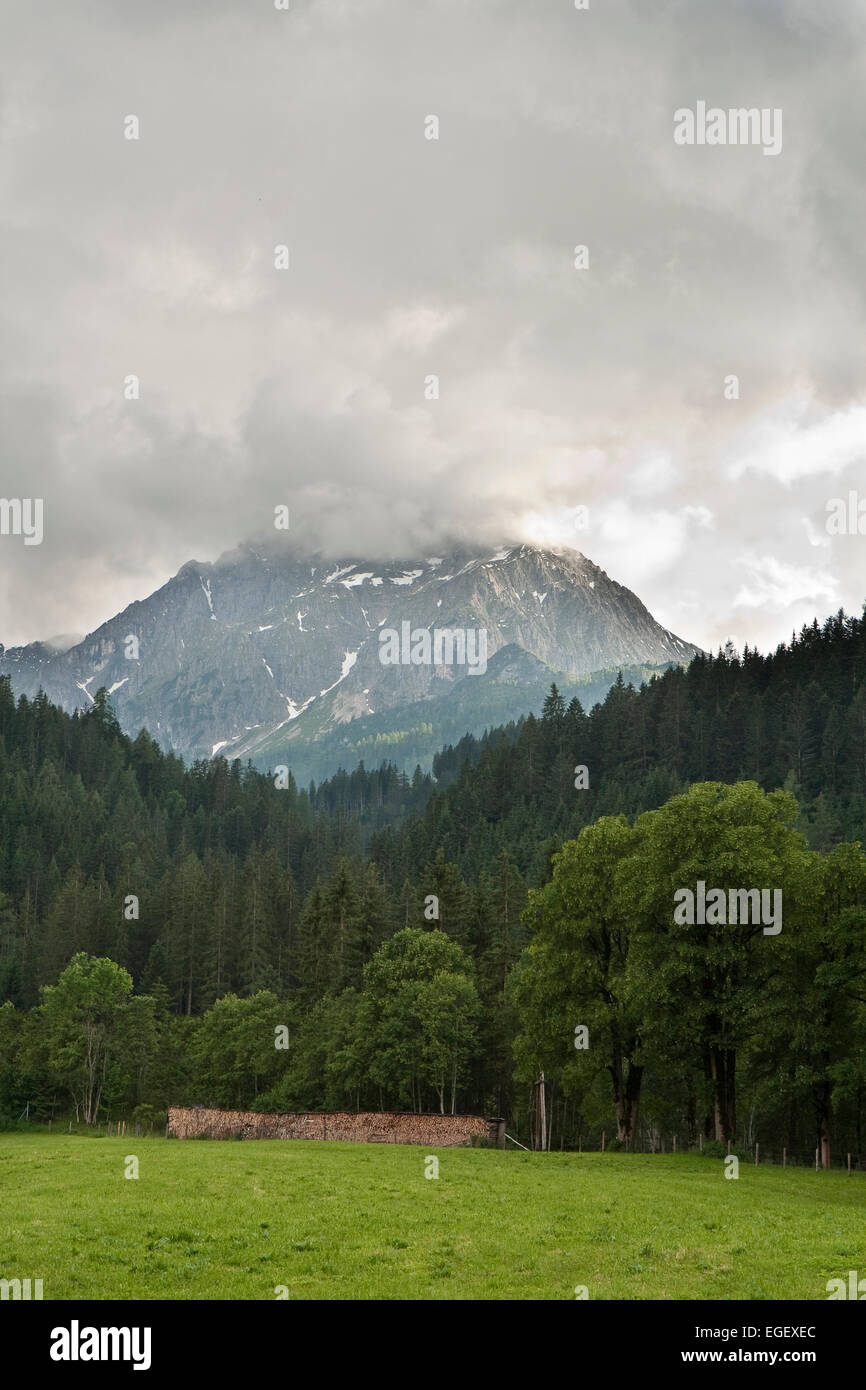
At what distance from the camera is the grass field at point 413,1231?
19.9 metres

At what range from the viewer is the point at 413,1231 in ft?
82.8

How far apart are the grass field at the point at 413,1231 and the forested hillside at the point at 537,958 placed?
36.5 feet

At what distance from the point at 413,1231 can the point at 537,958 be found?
35.6m

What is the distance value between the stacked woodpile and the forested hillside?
15.0ft

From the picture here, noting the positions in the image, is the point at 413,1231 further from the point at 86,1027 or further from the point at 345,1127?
the point at 86,1027

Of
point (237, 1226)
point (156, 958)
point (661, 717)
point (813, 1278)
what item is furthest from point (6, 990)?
point (813, 1278)

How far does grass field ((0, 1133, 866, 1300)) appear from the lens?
19.9 meters

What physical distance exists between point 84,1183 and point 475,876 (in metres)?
124

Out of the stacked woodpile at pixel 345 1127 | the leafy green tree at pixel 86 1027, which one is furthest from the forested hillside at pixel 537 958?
the stacked woodpile at pixel 345 1127

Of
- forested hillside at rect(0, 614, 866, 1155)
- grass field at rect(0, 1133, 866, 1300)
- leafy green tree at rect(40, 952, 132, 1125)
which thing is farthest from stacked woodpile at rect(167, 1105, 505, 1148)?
leafy green tree at rect(40, 952, 132, 1125)

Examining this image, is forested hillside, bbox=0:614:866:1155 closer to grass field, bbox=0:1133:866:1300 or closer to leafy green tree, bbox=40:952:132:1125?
leafy green tree, bbox=40:952:132:1125

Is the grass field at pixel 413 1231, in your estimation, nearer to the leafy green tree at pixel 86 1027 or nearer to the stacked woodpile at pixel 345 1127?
the stacked woodpile at pixel 345 1127

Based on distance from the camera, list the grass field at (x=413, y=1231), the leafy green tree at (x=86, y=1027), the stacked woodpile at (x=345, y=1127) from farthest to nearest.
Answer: the leafy green tree at (x=86, y=1027)
the stacked woodpile at (x=345, y=1127)
the grass field at (x=413, y=1231)
